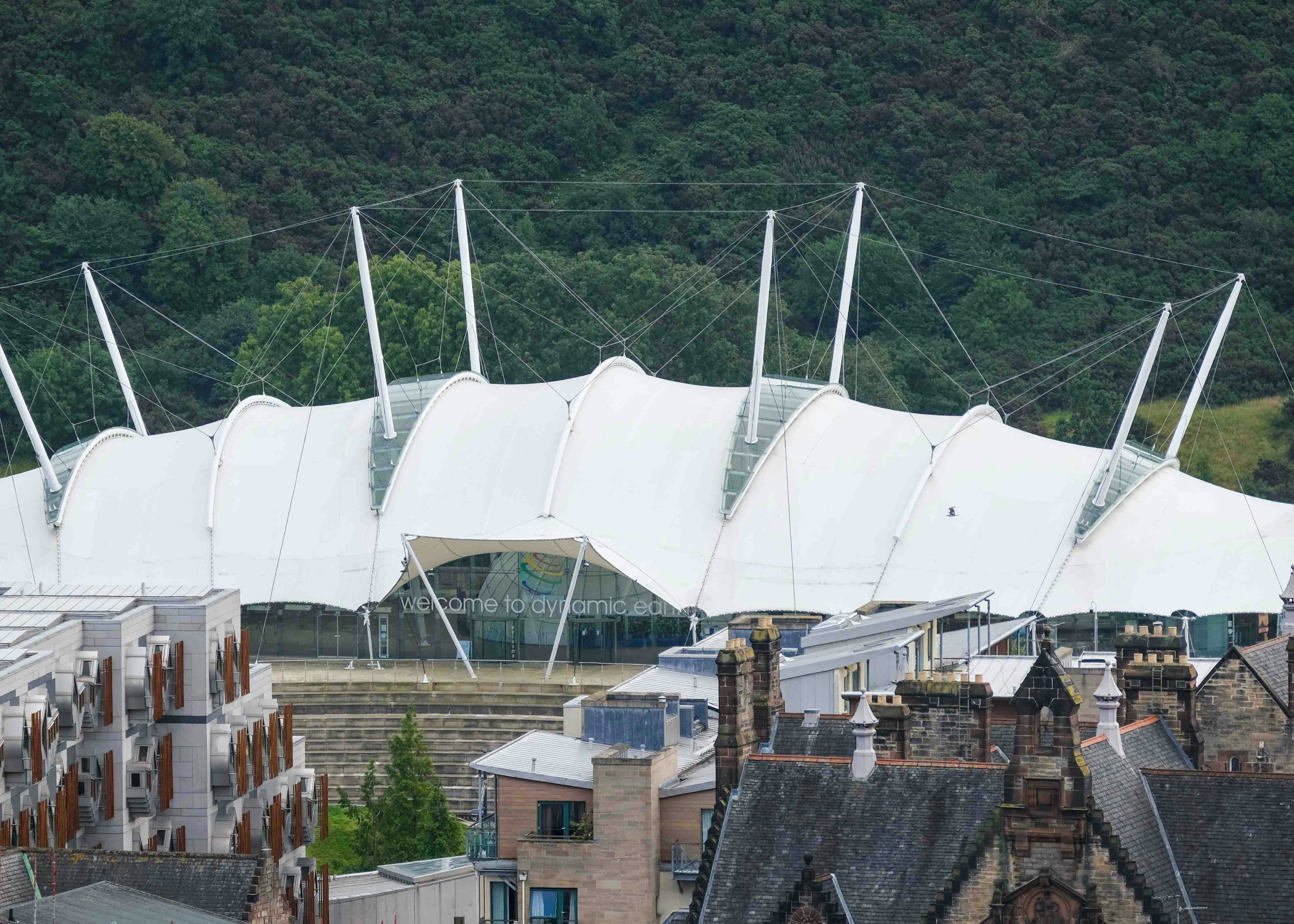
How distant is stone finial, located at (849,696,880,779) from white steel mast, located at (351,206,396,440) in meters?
49.2

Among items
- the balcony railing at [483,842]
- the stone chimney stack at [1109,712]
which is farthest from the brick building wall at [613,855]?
the stone chimney stack at [1109,712]

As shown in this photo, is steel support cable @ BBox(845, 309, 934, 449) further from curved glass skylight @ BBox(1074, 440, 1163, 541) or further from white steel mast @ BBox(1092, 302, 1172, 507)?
white steel mast @ BBox(1092, 302, 1172, 507)

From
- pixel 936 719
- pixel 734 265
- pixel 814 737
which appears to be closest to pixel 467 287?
pixel 734 265

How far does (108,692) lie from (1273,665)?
71.1 feet

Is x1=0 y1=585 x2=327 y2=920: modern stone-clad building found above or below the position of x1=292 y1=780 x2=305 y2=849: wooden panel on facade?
above

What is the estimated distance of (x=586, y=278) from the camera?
4798 inches

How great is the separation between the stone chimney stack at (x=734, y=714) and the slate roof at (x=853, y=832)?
124 cm

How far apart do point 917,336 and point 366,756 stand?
58.1m

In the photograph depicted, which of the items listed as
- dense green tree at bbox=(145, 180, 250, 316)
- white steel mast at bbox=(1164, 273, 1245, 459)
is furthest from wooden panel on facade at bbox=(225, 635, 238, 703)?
dense green tree at bbox=(145, 180, 250, 316)

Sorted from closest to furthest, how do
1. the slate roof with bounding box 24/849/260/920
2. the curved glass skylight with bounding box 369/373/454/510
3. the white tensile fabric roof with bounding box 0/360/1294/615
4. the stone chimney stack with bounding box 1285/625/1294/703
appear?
the slate roof with bounding box 24/849/260/920
the stone chimney stack with bounding box 1285/625/1294/703
the white tensile fabric roof with bounding box 0/360/1294/615
the curved glass skylight with bounding box 369/373/454/510

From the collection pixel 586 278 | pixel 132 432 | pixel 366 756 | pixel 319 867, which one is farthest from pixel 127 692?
pixel 586 278

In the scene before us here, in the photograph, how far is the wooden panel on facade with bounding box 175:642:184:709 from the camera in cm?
5384

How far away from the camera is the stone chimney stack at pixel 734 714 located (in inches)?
1480

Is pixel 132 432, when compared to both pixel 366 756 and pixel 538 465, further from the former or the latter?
pixel 366 756
